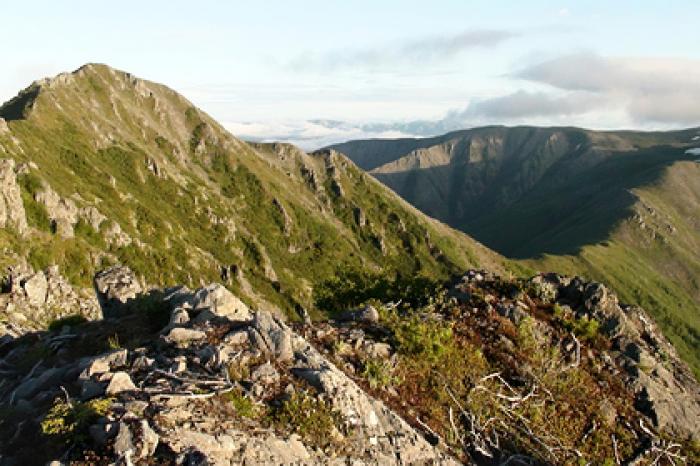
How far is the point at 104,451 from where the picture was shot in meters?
11.5

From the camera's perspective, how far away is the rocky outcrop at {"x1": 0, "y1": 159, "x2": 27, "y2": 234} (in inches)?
4953

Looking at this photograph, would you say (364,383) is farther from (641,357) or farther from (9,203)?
(9,203)

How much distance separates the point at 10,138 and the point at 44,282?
157035 millimetres

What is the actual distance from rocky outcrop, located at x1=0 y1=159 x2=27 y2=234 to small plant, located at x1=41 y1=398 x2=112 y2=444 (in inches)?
5225

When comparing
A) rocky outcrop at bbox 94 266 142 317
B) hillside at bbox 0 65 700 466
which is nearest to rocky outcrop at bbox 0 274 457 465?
hillside at bbox 0 65 700 466

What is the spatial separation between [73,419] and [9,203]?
137 m

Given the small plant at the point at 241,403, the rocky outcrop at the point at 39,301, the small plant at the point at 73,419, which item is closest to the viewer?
the small plant at the point at 73,419

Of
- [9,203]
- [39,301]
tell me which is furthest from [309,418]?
[9,203]

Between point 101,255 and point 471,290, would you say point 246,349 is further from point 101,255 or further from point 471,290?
point 101,255

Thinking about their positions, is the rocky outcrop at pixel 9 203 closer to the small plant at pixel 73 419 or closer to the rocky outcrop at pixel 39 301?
the rocky outcrop at pixel 39 301

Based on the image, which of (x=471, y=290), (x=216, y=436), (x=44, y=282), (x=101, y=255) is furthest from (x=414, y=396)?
(x=101, y=255)

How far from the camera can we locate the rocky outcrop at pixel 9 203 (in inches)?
4953

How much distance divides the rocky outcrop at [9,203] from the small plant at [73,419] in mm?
132711

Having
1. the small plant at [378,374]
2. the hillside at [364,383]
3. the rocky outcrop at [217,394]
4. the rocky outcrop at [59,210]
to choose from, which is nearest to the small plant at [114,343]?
the hillside at [364,383]
